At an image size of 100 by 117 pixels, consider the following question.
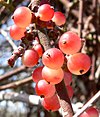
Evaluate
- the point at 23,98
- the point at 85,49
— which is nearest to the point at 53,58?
the point at 23,98

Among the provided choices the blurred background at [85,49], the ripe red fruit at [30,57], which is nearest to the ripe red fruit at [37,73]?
the ripe red fruit at [30,57]

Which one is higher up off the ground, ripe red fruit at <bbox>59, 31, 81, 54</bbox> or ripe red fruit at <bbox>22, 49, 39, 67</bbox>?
ripe red fruit at <bbox>59, 31, 81, 54</bbox>

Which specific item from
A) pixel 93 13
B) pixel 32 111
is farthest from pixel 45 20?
pixel 32 111

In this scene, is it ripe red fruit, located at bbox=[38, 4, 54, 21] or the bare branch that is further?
the bare branch

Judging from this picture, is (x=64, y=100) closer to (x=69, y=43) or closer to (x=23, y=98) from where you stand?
(x=69, y=43)

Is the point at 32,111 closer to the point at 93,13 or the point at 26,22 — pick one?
the point at 93,13

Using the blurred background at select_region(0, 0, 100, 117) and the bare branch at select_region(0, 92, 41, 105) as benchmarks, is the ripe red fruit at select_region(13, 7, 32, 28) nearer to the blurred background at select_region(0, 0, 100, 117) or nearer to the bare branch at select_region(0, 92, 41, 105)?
the bare branch at select_region(0, 92, 41, 105)

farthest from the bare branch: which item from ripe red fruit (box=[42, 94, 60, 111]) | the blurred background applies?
the blurred background
